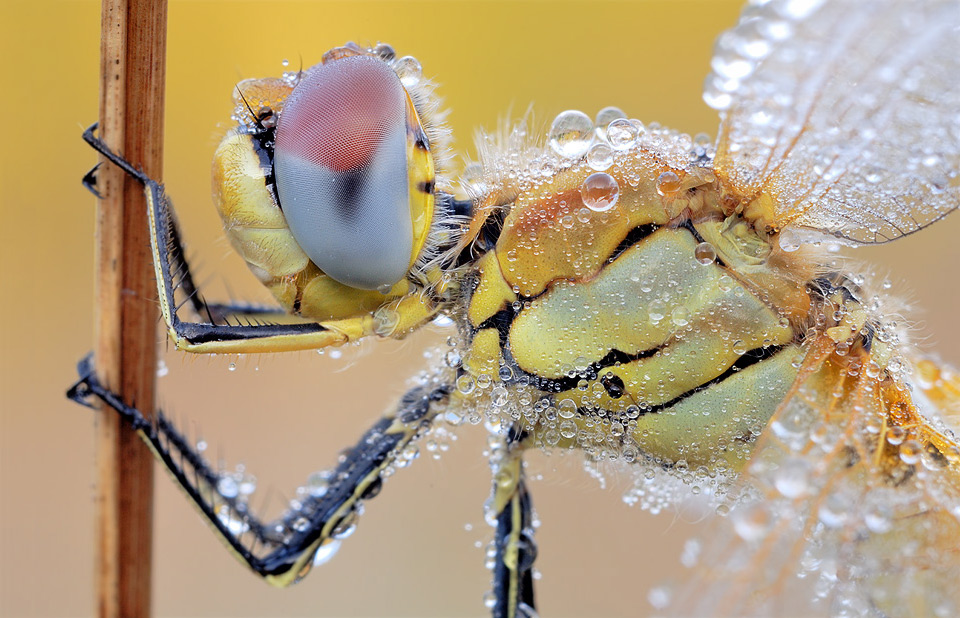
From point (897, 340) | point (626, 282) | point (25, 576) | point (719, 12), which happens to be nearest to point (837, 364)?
point (897, 340)

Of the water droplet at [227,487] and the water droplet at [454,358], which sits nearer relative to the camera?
the water droplet at [454,358]

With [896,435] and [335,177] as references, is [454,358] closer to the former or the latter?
[335,177]

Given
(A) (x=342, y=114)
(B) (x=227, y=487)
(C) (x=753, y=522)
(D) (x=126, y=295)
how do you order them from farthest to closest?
(B) (x=227, y=487) < (D) (x=126, y=295) < (A) (x=342, y=114) < (C) (x=753, y=522)

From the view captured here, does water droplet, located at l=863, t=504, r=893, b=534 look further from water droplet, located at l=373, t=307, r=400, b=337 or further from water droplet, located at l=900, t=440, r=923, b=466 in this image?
water droplet, located at l=373, t=307, r=400, b=337

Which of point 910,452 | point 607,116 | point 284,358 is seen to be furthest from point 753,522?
point 284,358

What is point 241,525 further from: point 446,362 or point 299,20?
point 299,20

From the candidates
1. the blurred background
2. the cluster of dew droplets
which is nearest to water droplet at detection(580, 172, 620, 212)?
the cluster of dew droplets

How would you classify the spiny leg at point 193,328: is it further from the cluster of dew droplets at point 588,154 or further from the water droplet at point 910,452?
the water droplet at point 910,452

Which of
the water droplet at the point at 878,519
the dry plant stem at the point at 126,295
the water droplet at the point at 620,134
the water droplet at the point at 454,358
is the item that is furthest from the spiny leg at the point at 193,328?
the water droplet at the point at 878,519
